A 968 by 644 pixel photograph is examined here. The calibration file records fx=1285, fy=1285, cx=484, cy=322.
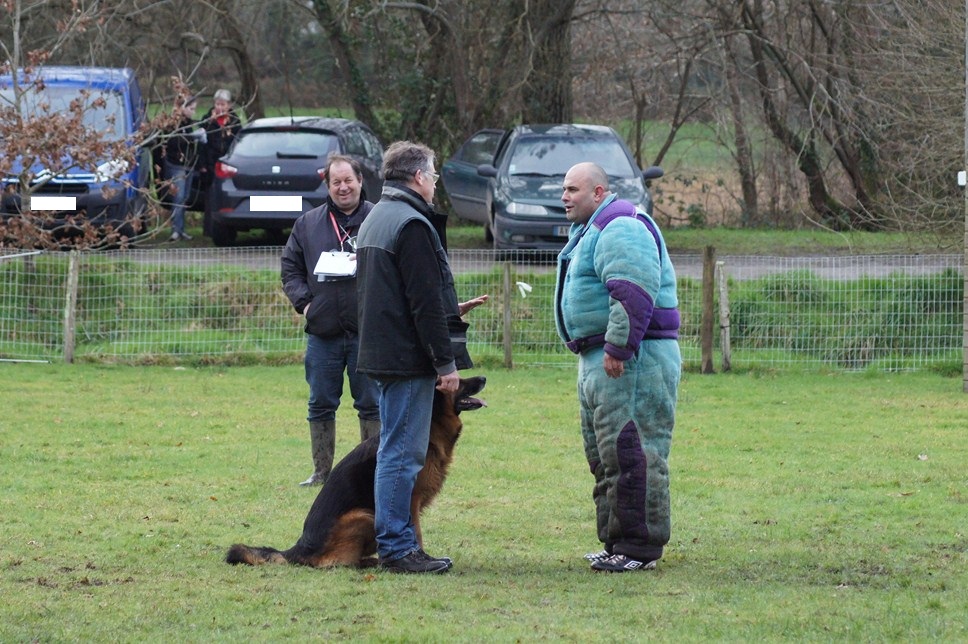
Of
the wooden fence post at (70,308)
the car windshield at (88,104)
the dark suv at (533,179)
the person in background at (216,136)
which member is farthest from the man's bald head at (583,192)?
the person in background at (216,136)

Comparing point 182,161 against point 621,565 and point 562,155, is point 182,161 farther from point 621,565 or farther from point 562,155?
point 621,565

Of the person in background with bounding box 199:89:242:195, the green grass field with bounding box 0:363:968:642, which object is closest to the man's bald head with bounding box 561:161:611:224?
the green grass field with bounding box 0:363:968:642

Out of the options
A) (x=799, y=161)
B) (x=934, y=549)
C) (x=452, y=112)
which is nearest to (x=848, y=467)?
(x=934, y=549)

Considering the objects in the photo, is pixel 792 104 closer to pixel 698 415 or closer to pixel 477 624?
pixel 698 415

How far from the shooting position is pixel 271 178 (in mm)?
16000

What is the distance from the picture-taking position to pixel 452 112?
69.6 ft

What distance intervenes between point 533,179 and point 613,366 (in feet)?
34.8

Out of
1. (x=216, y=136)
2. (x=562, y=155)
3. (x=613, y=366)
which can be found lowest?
(x=613, y=366)

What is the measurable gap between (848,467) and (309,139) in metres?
9.83

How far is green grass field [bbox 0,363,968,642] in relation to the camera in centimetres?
491

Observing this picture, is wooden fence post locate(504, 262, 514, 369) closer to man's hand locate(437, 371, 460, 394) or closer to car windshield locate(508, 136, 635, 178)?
car windshield locate(508, 136, 635, 178)

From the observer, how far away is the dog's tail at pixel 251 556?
19.2 feet

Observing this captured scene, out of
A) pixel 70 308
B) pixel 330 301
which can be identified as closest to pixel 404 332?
pixel 330 301

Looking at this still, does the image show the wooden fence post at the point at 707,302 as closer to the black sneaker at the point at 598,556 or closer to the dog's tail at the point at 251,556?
the black sneaker at the point at 598,556
